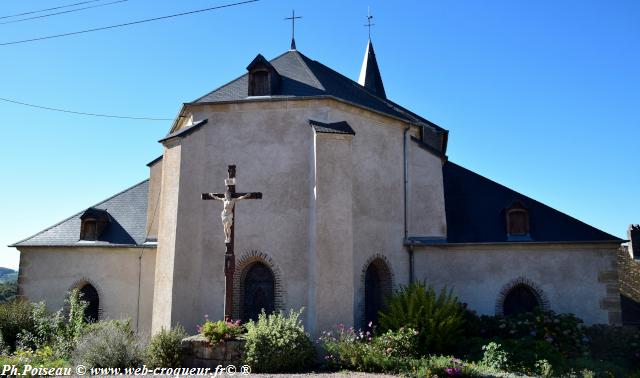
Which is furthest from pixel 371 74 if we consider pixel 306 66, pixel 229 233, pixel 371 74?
pixel 229 233

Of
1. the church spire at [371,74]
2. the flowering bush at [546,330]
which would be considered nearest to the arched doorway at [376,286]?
the flowering bush at [546,330]

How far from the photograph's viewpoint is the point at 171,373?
34.0 feet

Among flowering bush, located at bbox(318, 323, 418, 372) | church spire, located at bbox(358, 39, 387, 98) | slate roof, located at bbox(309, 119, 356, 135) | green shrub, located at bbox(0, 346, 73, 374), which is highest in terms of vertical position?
church spire, located at bbox(358, 39, 387, 98)

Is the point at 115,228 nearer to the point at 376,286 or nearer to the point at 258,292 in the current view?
the point at 258,292

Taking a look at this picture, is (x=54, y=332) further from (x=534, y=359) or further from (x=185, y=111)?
(x=534, y=359)

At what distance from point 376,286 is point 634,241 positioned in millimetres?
18098

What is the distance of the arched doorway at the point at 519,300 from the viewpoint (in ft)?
53.8

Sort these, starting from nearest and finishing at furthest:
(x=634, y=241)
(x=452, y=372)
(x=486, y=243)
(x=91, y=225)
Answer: (x=452, y=372), (x=486, y=243), (x=91, y=225), (x=634, y=241)

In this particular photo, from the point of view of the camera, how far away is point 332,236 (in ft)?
43.7

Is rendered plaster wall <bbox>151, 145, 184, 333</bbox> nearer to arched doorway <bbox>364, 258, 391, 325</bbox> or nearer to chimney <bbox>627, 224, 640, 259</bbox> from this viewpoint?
arched doorway <bbox>364, 258, 391, 325</bbox>

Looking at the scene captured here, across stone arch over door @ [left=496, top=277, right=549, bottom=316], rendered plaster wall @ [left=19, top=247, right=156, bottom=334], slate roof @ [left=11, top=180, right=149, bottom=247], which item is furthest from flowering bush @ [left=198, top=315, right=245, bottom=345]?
stone arch over door @ [left=496, top=277, right=549, bottom=316]

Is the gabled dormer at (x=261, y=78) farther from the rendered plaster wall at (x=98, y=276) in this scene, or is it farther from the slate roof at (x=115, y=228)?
the slate roof at (x=115, y=228)

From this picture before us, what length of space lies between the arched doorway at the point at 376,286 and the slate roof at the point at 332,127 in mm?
4002

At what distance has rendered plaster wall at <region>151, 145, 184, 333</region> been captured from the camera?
1368cm
